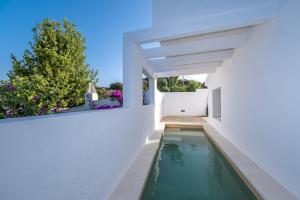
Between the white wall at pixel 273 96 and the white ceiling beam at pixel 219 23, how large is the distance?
31cm

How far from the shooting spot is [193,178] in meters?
4.60

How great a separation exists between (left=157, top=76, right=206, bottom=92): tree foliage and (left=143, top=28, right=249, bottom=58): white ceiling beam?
802 inches

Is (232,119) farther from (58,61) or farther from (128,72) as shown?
(58,61)

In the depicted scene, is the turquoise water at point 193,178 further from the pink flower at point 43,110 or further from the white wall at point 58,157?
the pink flower at point 43,110

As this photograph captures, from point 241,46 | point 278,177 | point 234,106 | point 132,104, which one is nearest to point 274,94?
point 278,177

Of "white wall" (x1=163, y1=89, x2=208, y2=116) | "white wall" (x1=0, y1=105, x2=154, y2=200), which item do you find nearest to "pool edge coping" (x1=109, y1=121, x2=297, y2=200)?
"white wall" (x1=0, y1=105, x2=154, y2=200)

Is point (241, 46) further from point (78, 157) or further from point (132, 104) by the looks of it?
point (78, 157)

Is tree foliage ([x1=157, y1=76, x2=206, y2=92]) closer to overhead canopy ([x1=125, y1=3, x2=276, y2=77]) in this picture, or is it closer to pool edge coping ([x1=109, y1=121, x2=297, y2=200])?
overhead canopy ([x1=125, y1=3, x2=276, y2=77])

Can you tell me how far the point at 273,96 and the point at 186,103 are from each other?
14.6 m

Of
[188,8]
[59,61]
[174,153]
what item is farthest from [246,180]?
[59,61]

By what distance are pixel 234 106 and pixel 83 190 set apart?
6383mm

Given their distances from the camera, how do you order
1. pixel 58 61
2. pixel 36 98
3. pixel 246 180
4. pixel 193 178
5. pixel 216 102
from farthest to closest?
pixel 58 61 < pixel 216 102 < pixel 193 178 < pixel 246 180 < pixel 36 98

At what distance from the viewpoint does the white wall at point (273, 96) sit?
10.5 ft

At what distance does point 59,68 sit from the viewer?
47.1ft
